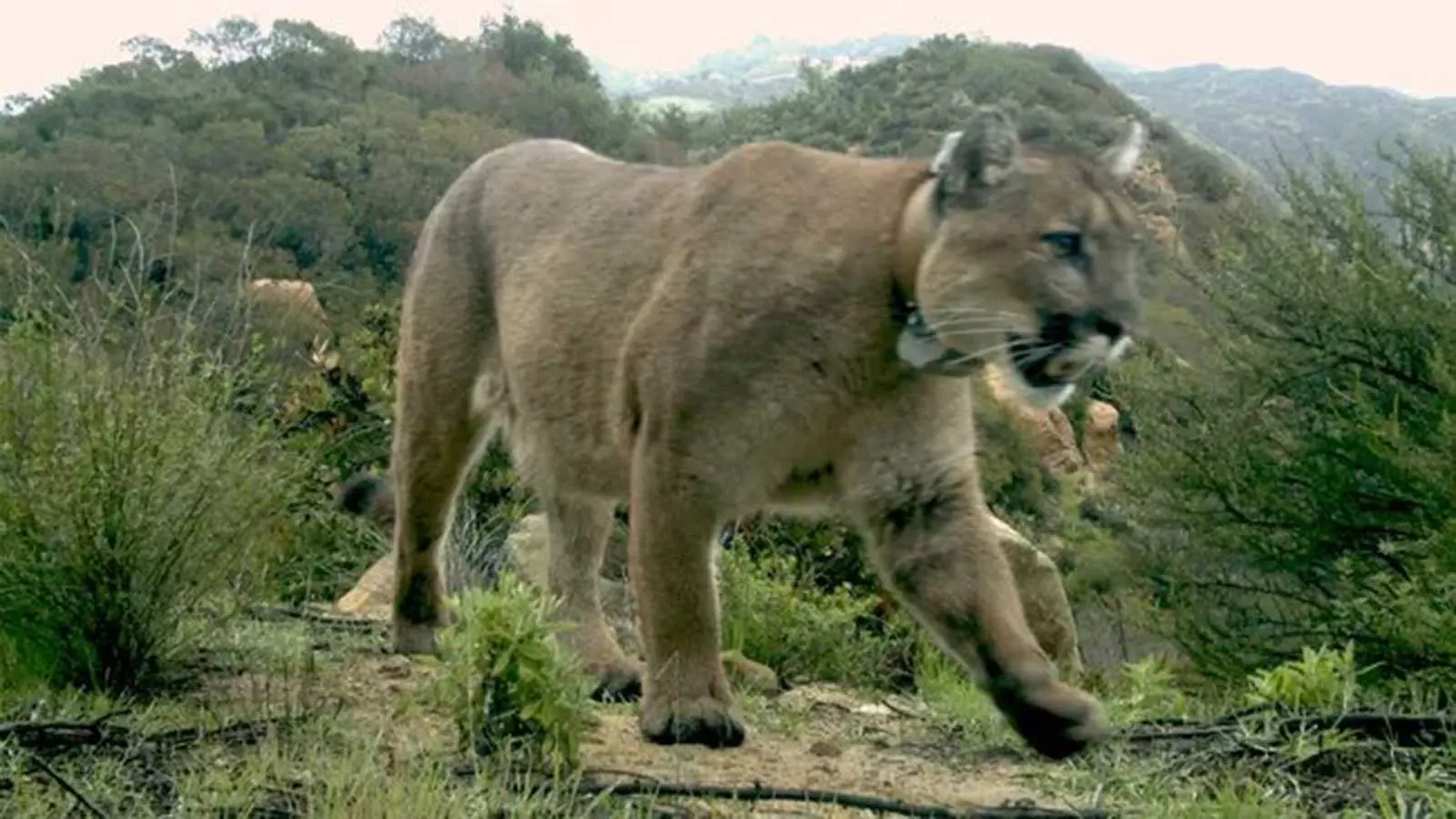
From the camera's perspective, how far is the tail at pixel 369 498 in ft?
25.3

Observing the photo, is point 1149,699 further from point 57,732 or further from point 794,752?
point 57,732

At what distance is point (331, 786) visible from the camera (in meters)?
3.94

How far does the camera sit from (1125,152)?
5758 millimetres

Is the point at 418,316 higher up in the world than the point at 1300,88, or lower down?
higher up

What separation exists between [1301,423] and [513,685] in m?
13.9

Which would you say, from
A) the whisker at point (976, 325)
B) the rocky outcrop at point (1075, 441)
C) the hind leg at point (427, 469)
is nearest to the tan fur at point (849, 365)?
the whisker at point (976, 325)

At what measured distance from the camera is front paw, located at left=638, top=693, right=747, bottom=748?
214 inches

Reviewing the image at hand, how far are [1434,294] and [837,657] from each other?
10.5 meters

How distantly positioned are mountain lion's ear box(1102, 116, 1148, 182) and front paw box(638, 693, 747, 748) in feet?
6.53

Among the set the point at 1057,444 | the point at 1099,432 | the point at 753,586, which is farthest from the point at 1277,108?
the point at 753,586

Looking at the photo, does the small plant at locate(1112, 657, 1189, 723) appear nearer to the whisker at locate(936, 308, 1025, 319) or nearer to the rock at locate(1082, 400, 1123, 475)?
the whisker at locate(936, 308, 1025, 319)

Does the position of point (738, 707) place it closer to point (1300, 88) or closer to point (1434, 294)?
point (1434, 294)

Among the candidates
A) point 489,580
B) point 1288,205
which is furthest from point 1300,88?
point 489,580

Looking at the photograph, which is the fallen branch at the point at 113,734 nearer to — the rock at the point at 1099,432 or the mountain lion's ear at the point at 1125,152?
the mountain lion's ear at the point at 1125,152
